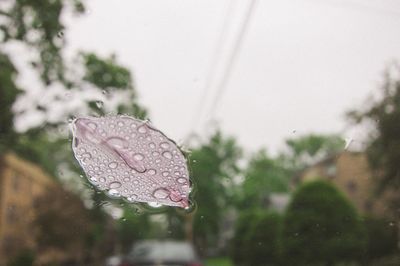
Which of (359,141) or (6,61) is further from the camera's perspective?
(359,141)

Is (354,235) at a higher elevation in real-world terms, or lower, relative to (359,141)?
lower

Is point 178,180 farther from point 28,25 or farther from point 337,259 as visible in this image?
point 337,259

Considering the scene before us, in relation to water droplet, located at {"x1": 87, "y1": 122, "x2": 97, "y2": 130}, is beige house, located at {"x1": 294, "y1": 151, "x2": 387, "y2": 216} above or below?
below

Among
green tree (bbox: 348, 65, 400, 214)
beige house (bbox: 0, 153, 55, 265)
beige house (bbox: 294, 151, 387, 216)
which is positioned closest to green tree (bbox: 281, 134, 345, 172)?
beige house (bbox: 294, 151, 387, 216)

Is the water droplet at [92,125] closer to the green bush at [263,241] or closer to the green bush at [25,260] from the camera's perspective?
the green bush at [25,260]

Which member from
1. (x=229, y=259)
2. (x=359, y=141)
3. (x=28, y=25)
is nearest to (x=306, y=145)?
(x=229, y=259)

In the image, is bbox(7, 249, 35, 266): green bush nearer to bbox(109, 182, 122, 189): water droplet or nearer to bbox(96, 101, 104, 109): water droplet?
bbox(96, 101, 104, 109): water droplet
